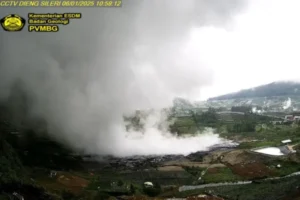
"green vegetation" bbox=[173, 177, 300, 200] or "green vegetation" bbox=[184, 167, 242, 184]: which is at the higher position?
"green vegetation" bbox=[184, 167, 242, 184]

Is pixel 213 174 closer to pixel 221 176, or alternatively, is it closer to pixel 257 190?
pixel 221 176

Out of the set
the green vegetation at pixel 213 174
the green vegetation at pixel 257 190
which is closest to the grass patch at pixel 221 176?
the green vegetation at pixel 213 174

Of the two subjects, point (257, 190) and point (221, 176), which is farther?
point (221, 176)

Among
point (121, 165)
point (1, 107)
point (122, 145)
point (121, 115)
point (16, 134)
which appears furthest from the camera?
point (121, 115)

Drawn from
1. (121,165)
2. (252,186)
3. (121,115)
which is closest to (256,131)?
(121,115)

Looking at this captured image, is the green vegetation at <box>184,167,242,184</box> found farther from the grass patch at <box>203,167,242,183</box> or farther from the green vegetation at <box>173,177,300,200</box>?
the green vegetation at <box>173,177,300,200</box>

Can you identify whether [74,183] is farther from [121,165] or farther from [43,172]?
[121,165]

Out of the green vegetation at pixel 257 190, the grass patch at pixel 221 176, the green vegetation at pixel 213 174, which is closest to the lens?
the green vegetation at pixel 257 190

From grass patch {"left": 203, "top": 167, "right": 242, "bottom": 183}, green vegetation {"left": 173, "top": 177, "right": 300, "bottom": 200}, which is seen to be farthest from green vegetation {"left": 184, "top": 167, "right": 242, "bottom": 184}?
green vegetation {"left": 173, "top": 177, "right": 300, "bottom": 200}

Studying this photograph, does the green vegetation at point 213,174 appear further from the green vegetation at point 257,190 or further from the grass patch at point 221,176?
the green vegetation at point 257,190

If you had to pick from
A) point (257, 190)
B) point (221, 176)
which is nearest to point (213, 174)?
point (221, 176)

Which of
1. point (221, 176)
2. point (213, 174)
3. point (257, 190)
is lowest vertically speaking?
point (257, 190)
